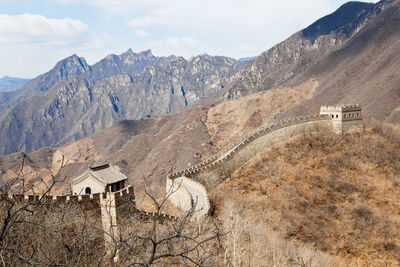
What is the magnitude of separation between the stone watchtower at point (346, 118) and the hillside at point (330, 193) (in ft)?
4.47

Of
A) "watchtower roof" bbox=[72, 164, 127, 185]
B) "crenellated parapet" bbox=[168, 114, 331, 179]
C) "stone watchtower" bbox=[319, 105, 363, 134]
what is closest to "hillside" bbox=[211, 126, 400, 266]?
"stone watchtower" bbox=[319, 105, 363, 134]

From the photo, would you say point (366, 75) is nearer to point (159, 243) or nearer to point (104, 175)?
point (104, 175)

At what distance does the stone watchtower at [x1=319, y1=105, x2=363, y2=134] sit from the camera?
47.0 metres

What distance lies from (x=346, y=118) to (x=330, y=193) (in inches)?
555

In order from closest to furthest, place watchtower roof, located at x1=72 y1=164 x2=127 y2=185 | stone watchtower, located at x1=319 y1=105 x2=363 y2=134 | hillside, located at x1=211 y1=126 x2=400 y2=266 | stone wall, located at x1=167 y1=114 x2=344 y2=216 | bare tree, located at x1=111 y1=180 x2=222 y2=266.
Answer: bare tree, located at x1=111 y1=180 x2=222 y2=266 < watchtower roof, located at x1=72 y1=164 x2=127 y2=185 < hillside, located at x1=211 y1=126 x2=400 y2=266 < stone wall, located at x1=167 y1=114 x2=344 y2=216 < stone watchtower, located at x1=319 y1=105 x2=363 y2=134

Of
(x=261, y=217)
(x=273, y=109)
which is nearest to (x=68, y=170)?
(x=273, y=109)

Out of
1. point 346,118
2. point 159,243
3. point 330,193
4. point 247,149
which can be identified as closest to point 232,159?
point 247,149

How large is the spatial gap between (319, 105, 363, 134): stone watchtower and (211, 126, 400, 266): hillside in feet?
4.47

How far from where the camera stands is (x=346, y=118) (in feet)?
155

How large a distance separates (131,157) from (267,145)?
97391 millimetres

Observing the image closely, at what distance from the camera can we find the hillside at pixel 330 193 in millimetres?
32281

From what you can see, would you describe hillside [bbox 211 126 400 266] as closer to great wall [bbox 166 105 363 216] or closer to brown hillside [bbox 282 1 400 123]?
great wall [bbox 166 105 363 216]

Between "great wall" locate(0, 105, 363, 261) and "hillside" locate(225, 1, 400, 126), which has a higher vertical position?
"hillside" locate(225, 1, 400, 126)

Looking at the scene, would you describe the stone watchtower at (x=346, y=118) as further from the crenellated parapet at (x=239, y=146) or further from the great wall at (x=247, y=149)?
the crenellated parapet at (x=239, y=146)
